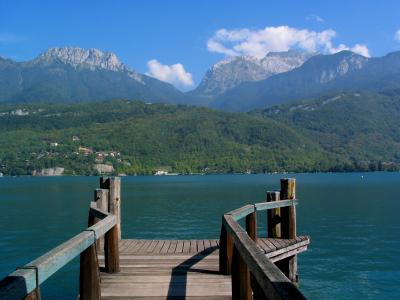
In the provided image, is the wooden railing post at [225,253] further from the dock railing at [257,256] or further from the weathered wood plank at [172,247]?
the weathered wood plank at [172,247]

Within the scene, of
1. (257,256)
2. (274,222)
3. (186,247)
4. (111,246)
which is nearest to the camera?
(257,256)

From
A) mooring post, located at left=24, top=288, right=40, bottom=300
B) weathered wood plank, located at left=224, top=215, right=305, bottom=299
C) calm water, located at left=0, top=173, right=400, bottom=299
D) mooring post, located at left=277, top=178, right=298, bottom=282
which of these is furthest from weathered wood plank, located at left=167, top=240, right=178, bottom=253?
calm water, located at left=0, top=173, right=400, bottom=299

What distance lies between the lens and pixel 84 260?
21.2 ft

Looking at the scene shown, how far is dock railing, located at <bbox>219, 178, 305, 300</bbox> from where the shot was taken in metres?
3.85

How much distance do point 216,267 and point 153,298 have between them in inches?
91.4

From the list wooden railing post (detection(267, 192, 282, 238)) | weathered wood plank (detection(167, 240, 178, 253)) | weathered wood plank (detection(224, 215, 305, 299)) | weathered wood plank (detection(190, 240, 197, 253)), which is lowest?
weathered wood plank (detection(167, 240, 178, 253))

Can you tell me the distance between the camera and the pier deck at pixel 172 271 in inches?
313

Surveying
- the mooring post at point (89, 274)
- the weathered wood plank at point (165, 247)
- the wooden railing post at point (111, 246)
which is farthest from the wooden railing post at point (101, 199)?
the mooring post at point (89, 274)

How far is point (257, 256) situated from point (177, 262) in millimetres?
5711

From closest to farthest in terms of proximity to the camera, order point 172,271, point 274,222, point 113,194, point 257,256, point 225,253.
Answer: point 257,256 → point 225,253 → point 172,271 → point 113,194 → point 274,222

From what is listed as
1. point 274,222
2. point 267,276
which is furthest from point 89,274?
point 274,222

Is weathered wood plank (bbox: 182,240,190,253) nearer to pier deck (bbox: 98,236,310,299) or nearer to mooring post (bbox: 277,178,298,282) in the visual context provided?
pier deck (bbox: 98,236,310,299)

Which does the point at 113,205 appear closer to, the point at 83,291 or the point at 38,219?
the point at 83,291

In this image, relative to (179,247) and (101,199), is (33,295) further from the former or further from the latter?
(179,247)
